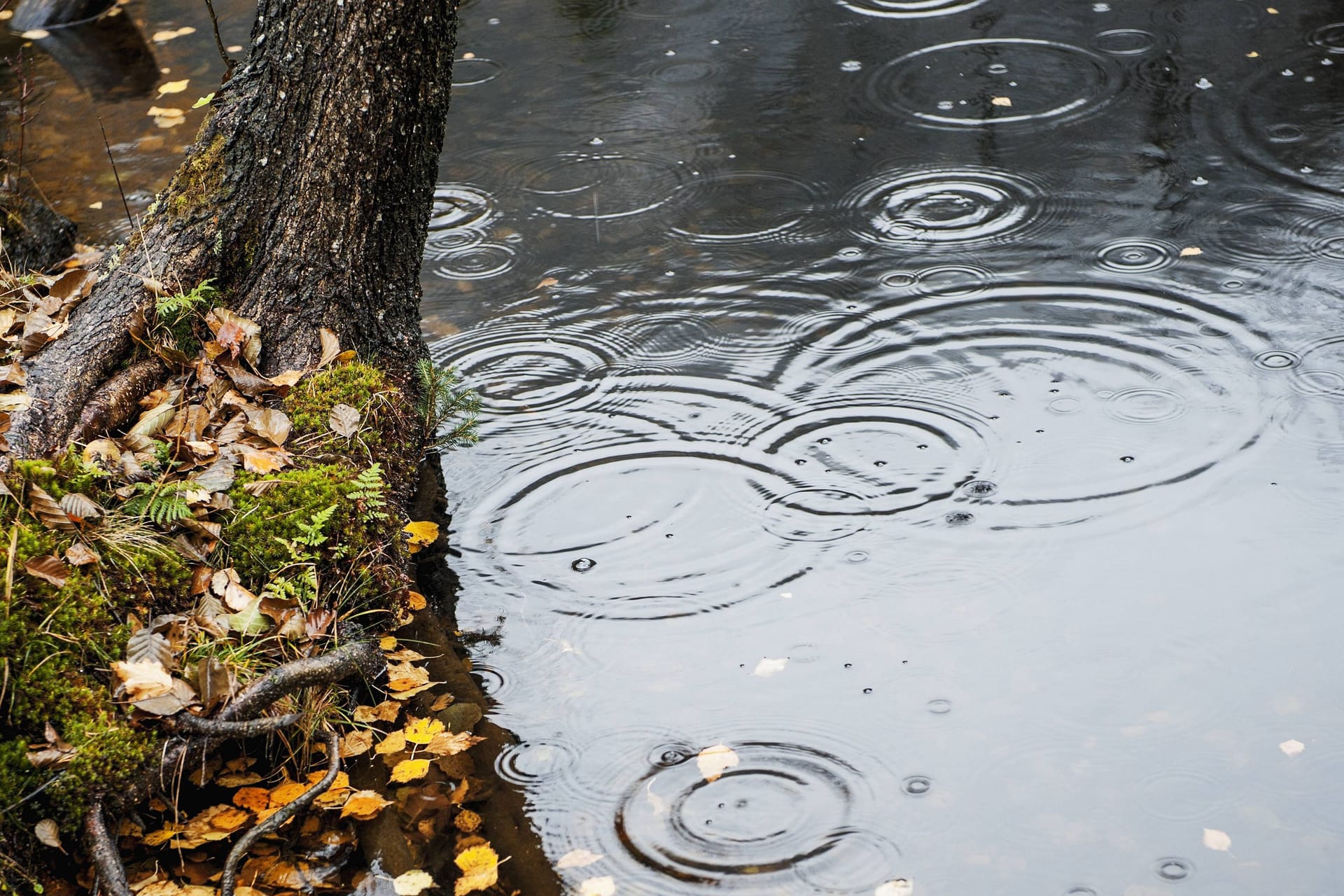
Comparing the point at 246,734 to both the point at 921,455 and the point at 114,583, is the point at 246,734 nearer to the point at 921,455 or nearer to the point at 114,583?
the point at 114,583

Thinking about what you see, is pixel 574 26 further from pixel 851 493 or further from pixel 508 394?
pixel 851 493

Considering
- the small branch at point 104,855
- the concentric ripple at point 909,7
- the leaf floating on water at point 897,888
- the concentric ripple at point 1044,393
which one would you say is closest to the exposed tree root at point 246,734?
the small branch at point 104,855

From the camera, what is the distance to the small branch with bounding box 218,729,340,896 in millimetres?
2635

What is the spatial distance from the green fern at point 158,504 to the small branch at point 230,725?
1.91ft

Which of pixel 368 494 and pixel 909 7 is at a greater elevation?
pixel 909 7

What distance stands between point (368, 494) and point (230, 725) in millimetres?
885

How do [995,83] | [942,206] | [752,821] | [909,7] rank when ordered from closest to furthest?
[752,821] < [942,206] < [995,83] < [909,7]

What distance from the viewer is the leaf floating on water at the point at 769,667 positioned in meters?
3.31

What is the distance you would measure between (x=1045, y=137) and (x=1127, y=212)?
87cm

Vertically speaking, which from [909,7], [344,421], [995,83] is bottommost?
[344,421]

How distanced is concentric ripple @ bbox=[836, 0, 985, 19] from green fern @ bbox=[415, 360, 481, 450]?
453cm

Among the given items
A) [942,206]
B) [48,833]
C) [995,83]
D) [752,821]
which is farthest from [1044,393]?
[48,833]

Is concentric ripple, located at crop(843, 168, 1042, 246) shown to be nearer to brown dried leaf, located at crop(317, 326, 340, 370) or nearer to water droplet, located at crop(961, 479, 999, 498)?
water droplet, located at crop(961, 479, 999, 498)

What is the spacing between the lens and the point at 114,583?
3.05m
